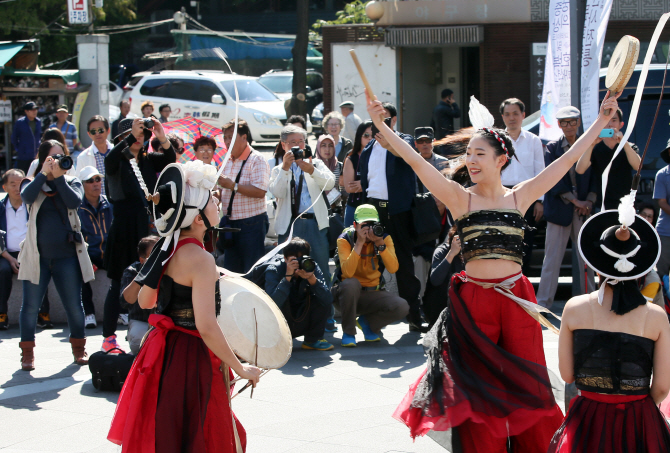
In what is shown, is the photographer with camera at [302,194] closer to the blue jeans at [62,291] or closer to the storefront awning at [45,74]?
the blue jeans at [62,291]

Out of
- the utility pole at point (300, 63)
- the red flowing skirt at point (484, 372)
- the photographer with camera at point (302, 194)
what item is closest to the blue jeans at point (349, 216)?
the photographer with camera at point (302, 194)

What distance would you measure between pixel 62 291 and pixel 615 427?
181 inches

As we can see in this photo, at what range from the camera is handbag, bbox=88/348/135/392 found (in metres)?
5.60

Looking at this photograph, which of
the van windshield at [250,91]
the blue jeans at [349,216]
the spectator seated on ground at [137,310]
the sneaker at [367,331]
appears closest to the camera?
the spectator seated on ground at [137,310]

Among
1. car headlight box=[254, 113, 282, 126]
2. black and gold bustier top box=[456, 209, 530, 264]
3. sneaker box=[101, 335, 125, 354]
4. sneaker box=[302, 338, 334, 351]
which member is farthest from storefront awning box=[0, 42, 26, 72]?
black and gold bustier top box=[456, 209, 530, 264]

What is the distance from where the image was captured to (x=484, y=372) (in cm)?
367

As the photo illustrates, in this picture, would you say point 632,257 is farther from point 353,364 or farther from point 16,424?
point 16,424

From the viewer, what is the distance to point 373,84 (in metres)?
15.2

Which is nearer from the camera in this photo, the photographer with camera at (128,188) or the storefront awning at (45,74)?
the photographer with camera at (128,188)

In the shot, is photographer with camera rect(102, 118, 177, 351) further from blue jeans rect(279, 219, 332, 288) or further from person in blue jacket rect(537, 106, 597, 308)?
person in blue jacket rect(537, 106, 597, 308)

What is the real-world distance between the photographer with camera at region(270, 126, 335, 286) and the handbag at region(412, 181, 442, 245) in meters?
0.83

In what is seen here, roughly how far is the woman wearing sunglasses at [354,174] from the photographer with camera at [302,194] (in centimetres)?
28

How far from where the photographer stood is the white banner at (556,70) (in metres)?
7.80

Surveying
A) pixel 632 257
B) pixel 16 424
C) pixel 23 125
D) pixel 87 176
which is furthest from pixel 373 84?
pixel 632 257
